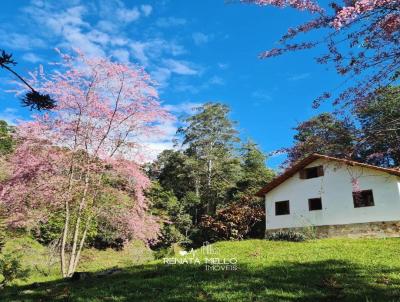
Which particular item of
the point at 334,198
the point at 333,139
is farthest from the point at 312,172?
the point at 333,139

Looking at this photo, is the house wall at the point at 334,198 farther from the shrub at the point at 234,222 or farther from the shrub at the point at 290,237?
the shrub at the point at 290,237

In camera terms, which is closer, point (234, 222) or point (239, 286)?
point (239, 286)

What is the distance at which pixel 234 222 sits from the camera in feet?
90.4

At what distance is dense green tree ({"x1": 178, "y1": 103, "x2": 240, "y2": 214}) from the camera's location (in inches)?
1613

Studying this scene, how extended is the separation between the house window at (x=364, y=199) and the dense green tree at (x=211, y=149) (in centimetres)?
1804

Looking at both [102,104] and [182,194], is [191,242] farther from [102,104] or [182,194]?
[102,104]

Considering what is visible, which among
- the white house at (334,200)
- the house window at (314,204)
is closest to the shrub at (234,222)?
the white house at (334,200)

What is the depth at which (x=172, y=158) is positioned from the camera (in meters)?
44.8

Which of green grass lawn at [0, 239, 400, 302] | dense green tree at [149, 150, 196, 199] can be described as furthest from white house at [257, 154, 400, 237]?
dense green tree at [149, 150, 196, 199]

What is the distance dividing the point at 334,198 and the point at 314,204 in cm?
170

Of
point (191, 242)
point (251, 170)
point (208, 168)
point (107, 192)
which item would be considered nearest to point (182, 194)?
point (208, 168)

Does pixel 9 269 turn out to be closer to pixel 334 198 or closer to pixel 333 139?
pixel 333 139

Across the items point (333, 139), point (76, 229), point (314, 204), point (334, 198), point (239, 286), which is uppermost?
point (334, 198)

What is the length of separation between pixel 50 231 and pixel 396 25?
27.0 meters
